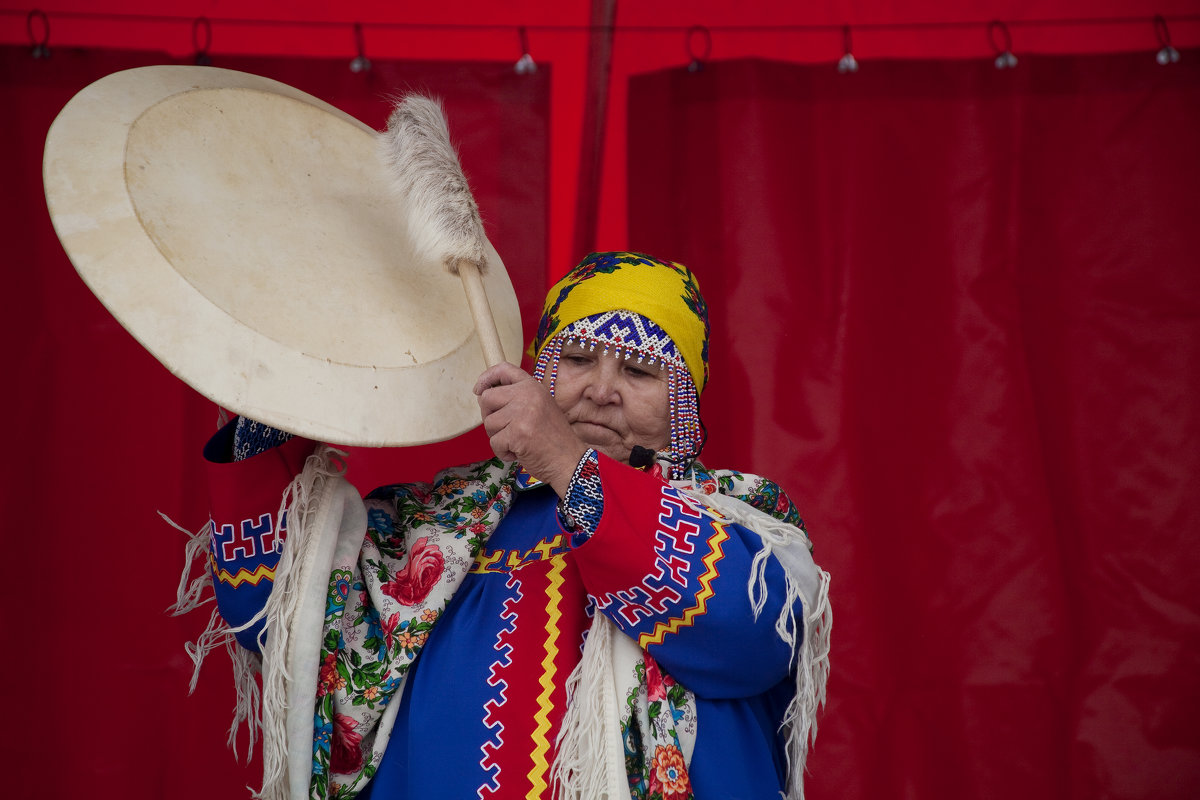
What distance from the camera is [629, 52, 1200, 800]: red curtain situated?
2377 mm

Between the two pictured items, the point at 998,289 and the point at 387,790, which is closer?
the point at 387,790

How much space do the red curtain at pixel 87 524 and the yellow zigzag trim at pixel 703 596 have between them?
121 centimetres

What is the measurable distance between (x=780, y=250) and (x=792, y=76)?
1.48ft

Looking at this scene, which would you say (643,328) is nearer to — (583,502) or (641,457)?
(641,457)

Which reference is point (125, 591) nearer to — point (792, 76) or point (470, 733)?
point (470, 733)

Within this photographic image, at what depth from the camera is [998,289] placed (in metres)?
2.50

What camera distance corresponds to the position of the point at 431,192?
142 centimetres

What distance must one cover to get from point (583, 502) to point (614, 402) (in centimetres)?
36

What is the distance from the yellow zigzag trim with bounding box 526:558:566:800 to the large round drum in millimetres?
288

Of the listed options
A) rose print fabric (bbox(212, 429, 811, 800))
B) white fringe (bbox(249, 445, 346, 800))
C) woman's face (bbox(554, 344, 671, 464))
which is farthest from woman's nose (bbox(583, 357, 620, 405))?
white fringe (bbox(249, 445, 346, 800))

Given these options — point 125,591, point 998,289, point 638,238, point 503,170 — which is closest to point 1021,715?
point 998,289

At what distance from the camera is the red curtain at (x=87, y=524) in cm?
224

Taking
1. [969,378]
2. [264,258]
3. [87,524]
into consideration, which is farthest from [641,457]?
[87,524]

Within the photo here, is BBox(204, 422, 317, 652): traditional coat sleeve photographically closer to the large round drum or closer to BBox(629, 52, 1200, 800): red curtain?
the large round drum
